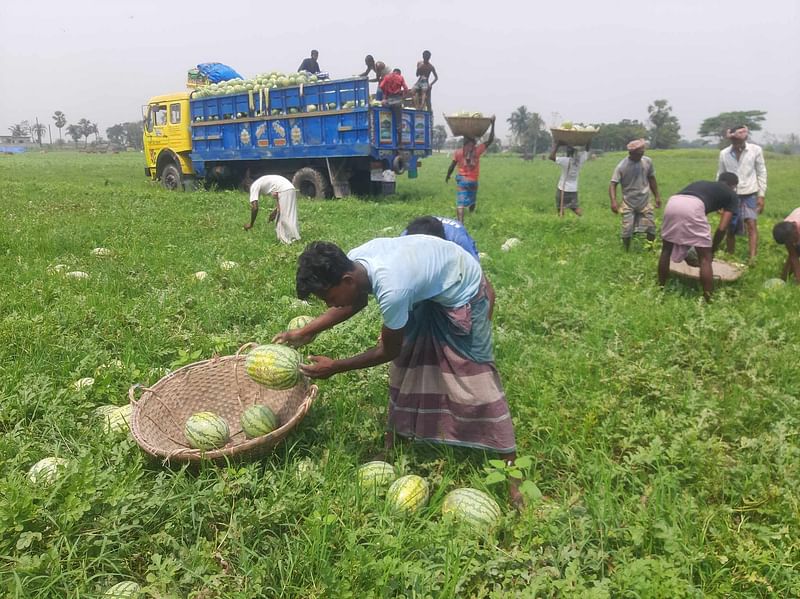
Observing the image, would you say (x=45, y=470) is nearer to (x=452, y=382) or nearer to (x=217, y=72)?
(x=452, y=382)

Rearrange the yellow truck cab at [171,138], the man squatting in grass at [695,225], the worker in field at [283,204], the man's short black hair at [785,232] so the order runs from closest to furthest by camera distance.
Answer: the man squatting in grass at [695,225] < the man's short black hair at [785,232] < the worker in field at [283,204] < the yellow truck cab at [171,138]

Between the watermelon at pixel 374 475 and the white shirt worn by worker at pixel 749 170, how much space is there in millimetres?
7121

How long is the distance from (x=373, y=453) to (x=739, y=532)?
198 cm

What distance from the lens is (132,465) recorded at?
3.05 meters

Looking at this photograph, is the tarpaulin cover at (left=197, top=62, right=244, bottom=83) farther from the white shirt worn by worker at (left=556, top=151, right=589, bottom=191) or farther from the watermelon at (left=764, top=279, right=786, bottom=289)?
the watermelon at (left=764, top=279, right=786, bottom=289)

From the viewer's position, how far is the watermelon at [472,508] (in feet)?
8.93

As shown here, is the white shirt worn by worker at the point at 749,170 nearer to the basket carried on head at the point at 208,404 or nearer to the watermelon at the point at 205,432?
the basket carried on head at the point at 208,404

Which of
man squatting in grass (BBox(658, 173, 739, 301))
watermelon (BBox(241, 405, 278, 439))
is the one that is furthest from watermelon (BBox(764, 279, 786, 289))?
watermelon (BBox(241, 405, 278, 439))

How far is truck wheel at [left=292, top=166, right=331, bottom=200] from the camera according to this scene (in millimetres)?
14422

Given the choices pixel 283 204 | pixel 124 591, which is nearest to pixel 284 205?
pixel 283 204

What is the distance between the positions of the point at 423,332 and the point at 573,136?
8.22 metres

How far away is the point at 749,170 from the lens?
25.7 ft

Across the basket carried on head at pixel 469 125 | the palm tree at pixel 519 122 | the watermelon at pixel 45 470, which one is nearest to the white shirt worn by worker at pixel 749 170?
the basket carried on head at pixel 469 125

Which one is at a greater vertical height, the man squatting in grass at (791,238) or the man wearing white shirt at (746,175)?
the man wearing white shirt at (746,175)
